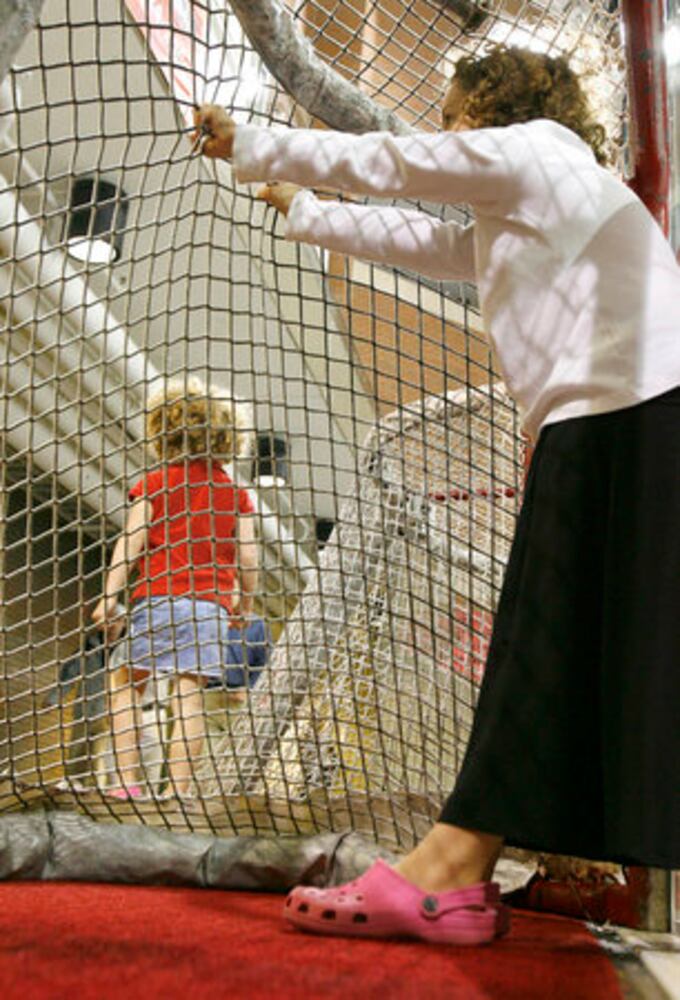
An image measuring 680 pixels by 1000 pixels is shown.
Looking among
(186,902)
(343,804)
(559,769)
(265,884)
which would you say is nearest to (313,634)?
(343,804)

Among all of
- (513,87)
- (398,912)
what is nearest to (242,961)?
(398,912)

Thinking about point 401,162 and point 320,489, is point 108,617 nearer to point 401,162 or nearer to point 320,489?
point 320,489

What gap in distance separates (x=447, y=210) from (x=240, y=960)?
3.98ft

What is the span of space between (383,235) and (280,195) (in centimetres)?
12

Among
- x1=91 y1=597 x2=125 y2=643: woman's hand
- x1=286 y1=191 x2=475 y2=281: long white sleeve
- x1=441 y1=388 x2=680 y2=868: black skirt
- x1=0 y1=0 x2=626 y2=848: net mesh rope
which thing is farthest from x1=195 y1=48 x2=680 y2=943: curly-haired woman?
x1=91 y1=597 x2=125 y2=643: woman's hand

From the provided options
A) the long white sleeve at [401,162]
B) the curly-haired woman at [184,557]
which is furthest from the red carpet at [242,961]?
the curly-haired woman at [184,557]

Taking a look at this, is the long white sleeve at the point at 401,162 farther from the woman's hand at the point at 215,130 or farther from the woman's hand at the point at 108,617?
the woman's hand at the point at 108,617

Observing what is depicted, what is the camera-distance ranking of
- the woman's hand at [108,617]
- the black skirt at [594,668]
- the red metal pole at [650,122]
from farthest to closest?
the woman's hand at [108,617] < the red metal pole at [650,122] < the black skirt at [594,668]

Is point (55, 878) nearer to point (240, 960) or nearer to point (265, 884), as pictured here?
point (265, 884)

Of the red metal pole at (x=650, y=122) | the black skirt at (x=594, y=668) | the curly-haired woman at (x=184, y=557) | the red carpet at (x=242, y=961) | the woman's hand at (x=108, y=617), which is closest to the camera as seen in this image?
the red carpet at (x=242, y=961)

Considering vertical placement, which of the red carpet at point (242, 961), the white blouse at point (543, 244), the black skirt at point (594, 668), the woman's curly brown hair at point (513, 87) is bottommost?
the red carpet at point (242, 961)

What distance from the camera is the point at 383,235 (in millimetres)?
1099

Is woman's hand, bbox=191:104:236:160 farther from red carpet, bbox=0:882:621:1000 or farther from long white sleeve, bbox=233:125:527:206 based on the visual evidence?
red carpet, bbox=0:882:621:1000

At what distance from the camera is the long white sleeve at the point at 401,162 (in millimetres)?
917
